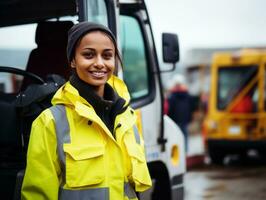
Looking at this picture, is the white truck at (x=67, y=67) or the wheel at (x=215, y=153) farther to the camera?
the wheel at (x=215, y=153)

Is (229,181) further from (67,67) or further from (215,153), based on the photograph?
(67,67)

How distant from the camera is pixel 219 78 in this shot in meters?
13.6

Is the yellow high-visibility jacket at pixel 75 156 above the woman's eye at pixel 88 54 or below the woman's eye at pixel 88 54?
below

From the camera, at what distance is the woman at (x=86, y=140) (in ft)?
8.75

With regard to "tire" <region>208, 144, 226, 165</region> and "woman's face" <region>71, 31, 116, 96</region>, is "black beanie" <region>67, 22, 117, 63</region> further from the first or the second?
"tire" <region>208, 144, 226, 165</region>

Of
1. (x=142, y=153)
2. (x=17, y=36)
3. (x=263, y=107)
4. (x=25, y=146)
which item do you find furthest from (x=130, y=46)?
(x=263, y=107)

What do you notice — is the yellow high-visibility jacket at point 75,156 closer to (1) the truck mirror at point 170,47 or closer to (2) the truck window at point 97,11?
(2) the truck window at point 97,11

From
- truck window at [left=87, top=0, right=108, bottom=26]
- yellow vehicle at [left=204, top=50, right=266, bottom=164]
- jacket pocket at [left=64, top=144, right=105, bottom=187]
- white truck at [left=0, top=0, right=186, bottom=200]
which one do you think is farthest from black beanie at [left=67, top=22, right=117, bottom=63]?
yellow vehicle at [left=204, top=50, right=266, bottom=164]

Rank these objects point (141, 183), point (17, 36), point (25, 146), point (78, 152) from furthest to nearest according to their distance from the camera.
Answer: point (17, 36) → point (25, 146) → point (141, 183) → point (78, 152)

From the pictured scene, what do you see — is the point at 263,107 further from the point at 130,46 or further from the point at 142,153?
the point at 142,153

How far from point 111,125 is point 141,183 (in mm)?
324

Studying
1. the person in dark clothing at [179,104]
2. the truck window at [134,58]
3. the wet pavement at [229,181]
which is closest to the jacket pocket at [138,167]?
the truck window at [134,58]

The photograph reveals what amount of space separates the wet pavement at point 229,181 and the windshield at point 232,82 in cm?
145

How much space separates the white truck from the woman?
675mm
